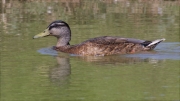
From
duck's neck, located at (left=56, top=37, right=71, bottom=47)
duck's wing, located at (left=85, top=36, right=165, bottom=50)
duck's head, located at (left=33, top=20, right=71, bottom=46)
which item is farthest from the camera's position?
duck's head, located at (left=33, top=20, right=71, bottom=46)

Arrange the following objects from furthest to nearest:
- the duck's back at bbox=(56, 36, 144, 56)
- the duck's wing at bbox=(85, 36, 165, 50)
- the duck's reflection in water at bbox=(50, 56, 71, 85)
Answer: the duck's wing at bbox=(85, 36, 165, 50) → the duck's back at bbox=(56, 36, 144, 56) → the duck's reflection in water at bbox=(50, 56, 71, 85)

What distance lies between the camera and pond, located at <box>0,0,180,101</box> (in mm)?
10250

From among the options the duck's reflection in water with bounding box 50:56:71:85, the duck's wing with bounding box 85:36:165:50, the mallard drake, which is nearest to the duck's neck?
the mallard drake

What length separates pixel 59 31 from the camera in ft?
52.1

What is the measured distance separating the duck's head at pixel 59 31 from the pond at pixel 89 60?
34 cm

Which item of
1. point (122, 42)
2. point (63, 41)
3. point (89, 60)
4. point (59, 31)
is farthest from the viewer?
point (59, 31)

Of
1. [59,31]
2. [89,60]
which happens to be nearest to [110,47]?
[89,60]

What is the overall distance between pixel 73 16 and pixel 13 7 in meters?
3.34

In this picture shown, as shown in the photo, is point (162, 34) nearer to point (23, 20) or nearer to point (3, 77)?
point (23, 20)

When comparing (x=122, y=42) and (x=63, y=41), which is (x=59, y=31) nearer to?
(x=63, y=41)

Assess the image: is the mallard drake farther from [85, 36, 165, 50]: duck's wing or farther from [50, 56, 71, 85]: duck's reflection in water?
[50, 56, 71, 85]: duck's reflection in water

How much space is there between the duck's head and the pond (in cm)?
34

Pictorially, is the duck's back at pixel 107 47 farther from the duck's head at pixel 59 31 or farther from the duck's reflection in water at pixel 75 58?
the duck's head at pixel 59 31

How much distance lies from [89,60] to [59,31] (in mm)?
2308
